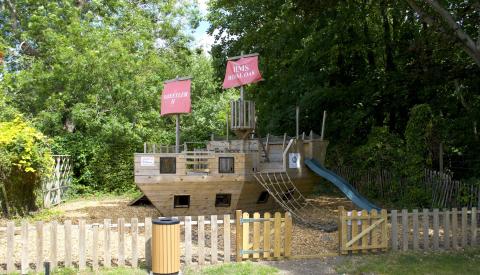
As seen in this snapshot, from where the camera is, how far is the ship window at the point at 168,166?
43.5 feet

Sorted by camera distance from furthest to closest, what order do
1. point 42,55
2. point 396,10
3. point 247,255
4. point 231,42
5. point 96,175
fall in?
point 42,55 < point 231,42 < point 96,175 < point 396,10 < point 247,255

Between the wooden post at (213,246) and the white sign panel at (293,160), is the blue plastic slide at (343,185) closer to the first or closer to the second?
the white sign panel at (293,160)

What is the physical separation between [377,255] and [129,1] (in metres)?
26.1

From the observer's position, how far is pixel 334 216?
15000 mm

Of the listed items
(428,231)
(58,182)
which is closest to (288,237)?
(428,231)

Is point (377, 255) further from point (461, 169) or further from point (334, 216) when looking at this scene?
point (461, 169)

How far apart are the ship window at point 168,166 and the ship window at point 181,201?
2.92 ft

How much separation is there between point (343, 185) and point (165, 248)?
6.96 m

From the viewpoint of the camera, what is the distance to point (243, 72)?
14.4 meters

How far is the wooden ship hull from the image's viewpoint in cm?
1324

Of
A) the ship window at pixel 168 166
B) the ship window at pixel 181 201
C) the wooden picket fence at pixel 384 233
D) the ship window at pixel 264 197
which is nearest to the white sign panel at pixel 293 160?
the ship window at pixel 264 197

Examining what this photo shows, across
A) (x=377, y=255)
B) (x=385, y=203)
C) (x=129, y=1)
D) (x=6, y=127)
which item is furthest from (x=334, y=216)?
(x=129, y=1)

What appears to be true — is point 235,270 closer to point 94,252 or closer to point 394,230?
point 94,252

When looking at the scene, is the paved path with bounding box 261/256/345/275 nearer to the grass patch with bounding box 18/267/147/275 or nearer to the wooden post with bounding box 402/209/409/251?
the wooden post with bounding box 402/209/409/251
